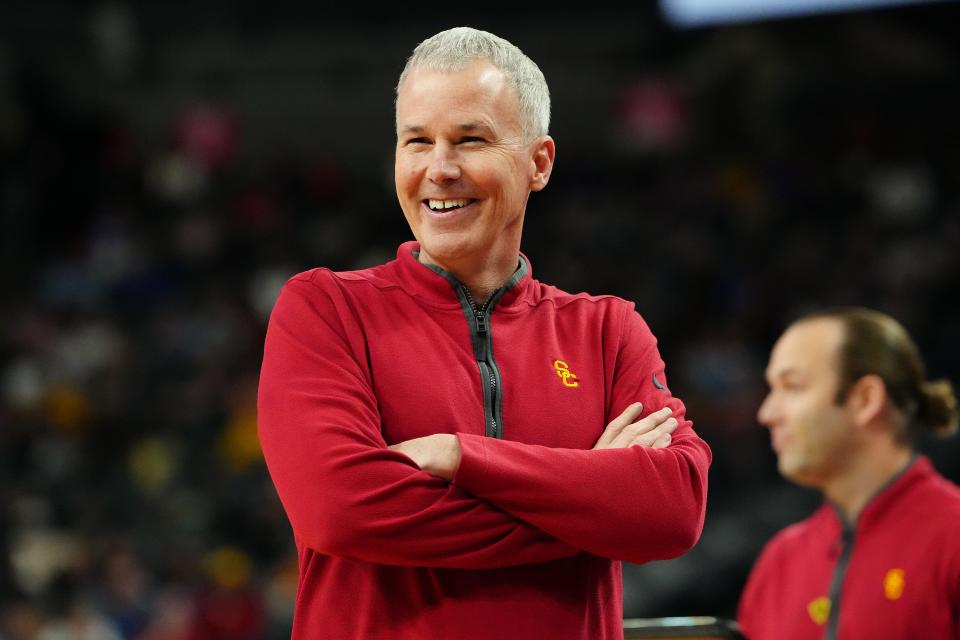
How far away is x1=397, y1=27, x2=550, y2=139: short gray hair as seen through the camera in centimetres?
231

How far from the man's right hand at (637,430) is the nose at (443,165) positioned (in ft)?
1.73

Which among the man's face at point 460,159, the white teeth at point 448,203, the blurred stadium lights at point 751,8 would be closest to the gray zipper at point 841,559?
the man's face at point 460,159

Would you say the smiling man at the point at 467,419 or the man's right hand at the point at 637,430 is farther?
the man's right hand at the point at 637,430

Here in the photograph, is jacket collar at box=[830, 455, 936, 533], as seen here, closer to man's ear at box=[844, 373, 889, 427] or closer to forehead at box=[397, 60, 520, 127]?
man's ear at box=[844, 373, 889, 427]

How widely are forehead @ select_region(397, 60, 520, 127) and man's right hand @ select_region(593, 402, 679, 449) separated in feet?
1.88

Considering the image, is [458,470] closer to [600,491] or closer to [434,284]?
[600,491]

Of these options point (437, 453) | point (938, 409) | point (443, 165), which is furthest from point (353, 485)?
point (938, 409)

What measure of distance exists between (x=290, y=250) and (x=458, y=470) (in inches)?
390

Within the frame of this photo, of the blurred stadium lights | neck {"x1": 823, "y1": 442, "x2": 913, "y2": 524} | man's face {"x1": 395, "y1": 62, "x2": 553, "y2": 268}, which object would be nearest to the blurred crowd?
the blurred stadium lights

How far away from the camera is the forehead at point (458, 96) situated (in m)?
2.29

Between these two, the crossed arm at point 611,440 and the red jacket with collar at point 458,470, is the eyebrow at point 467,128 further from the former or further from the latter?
the crossed arm at point 611,440

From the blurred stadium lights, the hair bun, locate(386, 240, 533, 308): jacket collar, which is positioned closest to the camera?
locate(386, 240, 533, 308): jacket collar

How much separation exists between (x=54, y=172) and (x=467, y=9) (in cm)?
471

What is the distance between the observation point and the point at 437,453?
2.16 metres
